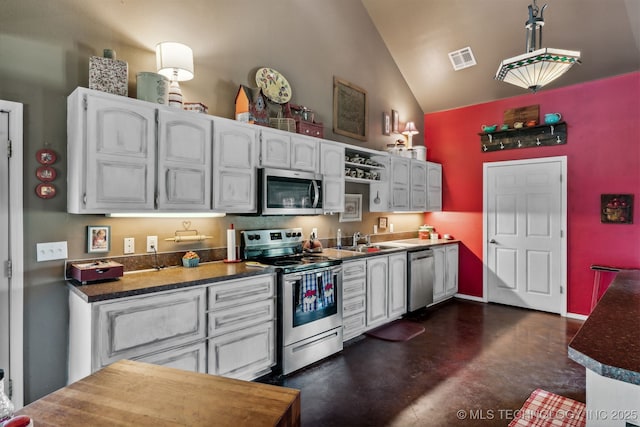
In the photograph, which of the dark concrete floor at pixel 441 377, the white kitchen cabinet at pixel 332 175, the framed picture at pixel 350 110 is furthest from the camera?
the framed picture at pixel 350 110

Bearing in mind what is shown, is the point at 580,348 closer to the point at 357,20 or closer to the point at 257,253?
the point at 257,253

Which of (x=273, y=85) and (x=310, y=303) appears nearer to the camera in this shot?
(x=310, y=303)

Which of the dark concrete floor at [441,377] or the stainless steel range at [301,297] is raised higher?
the stainless steel range at [301,297]

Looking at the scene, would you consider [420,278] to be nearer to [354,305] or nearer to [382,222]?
[382,222]

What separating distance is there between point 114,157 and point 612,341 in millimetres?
2780

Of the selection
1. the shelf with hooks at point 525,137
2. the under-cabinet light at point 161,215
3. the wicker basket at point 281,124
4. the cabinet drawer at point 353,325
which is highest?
the shelf with hooks at point 525,137

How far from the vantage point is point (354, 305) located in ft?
12.5

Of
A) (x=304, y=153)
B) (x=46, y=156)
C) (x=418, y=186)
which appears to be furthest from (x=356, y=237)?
(x=46, y=156)

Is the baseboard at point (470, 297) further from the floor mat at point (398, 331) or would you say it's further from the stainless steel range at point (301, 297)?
the stainless steel range at point (301, 297)

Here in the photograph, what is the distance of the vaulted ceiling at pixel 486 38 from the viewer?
4062 millimetres

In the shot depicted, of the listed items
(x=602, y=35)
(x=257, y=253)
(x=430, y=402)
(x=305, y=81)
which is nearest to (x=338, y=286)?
(x=257, y=253)

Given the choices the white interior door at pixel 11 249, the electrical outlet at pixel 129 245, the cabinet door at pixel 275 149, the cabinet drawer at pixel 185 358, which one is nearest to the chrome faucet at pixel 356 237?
the cabinet door at pixel 275 149

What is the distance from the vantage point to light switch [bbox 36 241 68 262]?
2389 millimetres

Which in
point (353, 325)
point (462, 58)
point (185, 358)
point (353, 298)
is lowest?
point (353, 325)
